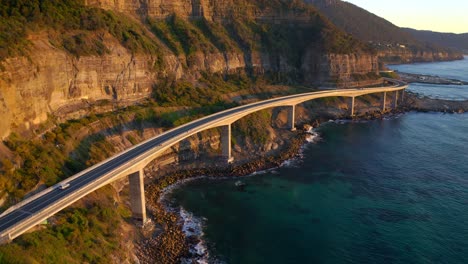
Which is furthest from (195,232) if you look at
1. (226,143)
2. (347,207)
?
(226,143)

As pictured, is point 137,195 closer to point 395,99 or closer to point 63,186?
point 63,186

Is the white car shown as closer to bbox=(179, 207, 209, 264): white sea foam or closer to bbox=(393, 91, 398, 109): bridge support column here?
bbox=(179, 207, 209, 264): white sea foam

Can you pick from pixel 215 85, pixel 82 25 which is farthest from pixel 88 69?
pixel 215 85

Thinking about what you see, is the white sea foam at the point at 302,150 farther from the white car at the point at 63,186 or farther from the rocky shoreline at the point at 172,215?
the white car at the point at 63,186

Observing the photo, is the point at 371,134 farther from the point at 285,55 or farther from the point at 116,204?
the point at 116,204

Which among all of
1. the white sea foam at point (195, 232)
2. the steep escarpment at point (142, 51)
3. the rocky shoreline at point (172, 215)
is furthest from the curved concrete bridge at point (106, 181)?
the steep escarpment at point (142, 51)
